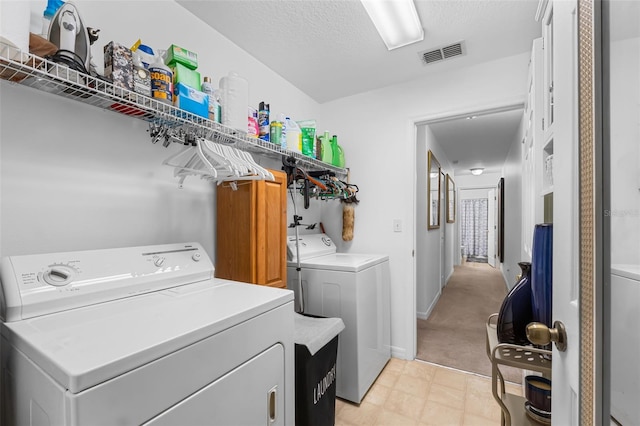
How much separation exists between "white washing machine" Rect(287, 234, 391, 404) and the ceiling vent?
5.38 ft

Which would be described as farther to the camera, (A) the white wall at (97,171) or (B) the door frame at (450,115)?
(B) the door frame at (450,115)

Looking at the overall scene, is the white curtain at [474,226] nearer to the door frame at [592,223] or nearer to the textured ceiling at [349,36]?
the textured ceiling at [349,36]

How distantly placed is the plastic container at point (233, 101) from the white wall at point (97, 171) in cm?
39

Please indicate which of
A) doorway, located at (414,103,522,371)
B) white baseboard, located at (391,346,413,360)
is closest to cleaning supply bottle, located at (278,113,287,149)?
doorway, located at (414,103,522,371)

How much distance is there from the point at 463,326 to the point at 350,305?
217 cm

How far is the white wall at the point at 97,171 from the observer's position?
1.10 metres

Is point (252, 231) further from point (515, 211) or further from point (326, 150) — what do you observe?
point (515, 211)

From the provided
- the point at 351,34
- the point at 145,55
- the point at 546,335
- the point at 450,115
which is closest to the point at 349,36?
the point at 351,34

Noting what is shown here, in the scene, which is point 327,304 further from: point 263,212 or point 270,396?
point 270,396

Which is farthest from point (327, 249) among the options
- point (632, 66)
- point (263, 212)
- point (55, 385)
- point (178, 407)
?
point (632, 66)

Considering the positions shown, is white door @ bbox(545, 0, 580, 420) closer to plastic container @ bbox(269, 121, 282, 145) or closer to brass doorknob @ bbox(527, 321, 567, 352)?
brass doorknob @ bbox(527, 321, 567, 352)

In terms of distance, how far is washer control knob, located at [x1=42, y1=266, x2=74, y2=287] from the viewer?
998 millimetres

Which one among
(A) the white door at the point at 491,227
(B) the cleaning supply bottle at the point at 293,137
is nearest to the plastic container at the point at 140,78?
(B) the cleaning supply bottle at the point at 293,137

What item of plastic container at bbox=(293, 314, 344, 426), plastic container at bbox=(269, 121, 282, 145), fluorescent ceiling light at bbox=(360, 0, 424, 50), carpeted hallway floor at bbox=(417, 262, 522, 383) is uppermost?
fluorescent ceiling light at bbox=(360, 0, 424, 50)
